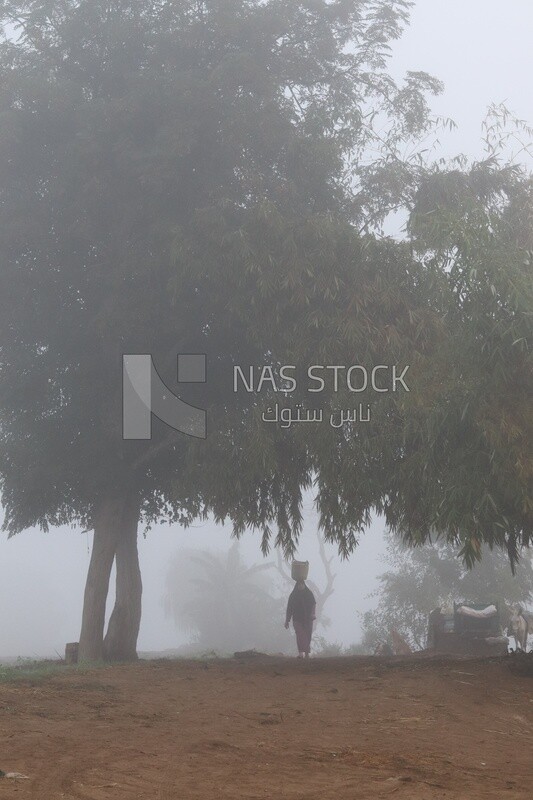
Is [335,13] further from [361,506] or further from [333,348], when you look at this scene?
[361,506]

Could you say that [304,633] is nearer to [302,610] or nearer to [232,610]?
[302,610]

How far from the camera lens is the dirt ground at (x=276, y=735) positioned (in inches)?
213

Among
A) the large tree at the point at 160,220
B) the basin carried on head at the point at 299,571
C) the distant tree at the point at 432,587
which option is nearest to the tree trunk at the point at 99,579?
the large tree at the point at 160,220

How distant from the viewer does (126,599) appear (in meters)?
18.8

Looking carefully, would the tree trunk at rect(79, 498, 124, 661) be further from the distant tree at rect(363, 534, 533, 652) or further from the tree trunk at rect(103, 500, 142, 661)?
the distant tree at rect(363, 534, 533, 652)

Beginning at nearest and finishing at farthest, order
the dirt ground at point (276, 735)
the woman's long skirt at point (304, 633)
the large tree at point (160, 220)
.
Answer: the dirt ground at point (276, 735), the large tree at point (160, 220), the woman's long skirt at point (304, 633)

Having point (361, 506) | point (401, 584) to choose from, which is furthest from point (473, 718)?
point (401, 584)

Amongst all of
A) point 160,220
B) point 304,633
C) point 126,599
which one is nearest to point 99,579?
point 126,599

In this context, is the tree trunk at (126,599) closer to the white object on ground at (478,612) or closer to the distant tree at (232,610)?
the white object on ground at (478,612)

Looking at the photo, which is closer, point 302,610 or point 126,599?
point 302,610

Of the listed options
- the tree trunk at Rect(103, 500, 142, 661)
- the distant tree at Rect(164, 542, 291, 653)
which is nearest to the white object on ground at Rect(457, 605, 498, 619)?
the tree trunk at Rect(103, 500, 142, 661)

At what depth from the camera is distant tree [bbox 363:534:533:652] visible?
31.3 m

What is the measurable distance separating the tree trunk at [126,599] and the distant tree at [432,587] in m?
15.3

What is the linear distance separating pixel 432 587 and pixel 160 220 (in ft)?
73.7
